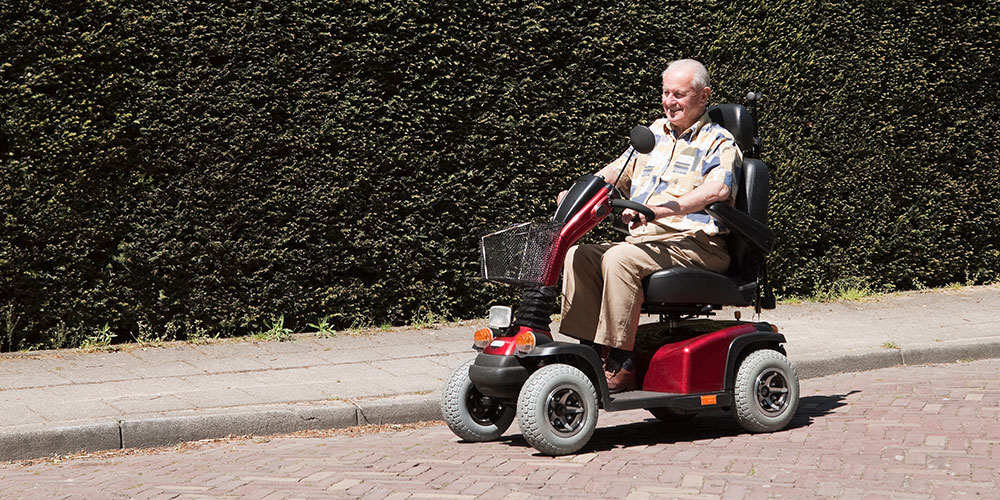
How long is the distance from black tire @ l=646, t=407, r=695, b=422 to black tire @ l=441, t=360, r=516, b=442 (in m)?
0.82

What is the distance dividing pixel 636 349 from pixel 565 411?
0.71m

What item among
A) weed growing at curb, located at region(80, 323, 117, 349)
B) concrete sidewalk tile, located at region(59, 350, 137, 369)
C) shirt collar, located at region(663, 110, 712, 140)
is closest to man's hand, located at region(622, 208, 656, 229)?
shirt collar, located at region(663, 110, 712, 140)

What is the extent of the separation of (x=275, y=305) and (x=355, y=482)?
3.70 meters

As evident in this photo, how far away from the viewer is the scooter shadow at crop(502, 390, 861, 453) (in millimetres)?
5575

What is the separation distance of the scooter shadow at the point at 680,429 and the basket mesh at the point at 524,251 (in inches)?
31.3

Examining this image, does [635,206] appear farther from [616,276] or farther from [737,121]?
[737,121]

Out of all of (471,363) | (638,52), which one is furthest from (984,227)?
(471,363)

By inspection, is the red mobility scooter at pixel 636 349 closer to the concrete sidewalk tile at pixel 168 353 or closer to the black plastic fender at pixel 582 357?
the black plastic fender at pixel 582 357

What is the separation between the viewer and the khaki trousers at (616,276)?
5371mm

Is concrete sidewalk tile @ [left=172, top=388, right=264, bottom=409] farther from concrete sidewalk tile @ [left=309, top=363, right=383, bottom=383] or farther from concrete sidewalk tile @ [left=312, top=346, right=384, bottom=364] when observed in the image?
concrete sidewalk tile @ [left=312, top=346, right=384, bottom=364]

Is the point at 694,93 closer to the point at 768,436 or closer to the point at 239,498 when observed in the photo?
the point at 768,436

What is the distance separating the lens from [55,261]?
7609 mm

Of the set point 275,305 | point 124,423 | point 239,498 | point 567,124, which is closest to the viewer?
point 239,498

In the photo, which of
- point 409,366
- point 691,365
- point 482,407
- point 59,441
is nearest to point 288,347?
point 409,366
